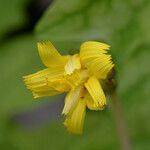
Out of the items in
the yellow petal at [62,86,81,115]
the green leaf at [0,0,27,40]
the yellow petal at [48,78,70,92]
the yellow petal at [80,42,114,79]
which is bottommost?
the yellow petal at [62,86,81,115]

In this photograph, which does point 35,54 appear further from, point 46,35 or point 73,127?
point 73,127

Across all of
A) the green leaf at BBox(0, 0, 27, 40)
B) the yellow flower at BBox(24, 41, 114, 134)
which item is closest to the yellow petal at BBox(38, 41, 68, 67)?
the yellow flower at BBox(24, 41, 114, 134)

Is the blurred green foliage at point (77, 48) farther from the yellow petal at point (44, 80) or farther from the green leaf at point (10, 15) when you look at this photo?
the yellow petal at point (44, 80)

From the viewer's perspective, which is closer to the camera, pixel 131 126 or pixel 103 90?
pixel 103 90

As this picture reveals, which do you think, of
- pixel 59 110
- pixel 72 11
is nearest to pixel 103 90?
pixel 72 11

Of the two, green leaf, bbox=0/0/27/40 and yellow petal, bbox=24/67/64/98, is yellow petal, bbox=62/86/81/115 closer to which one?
yellow petal, bbox=24/67/64/98

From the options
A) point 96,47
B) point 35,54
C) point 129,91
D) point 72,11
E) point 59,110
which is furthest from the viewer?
point 59,110

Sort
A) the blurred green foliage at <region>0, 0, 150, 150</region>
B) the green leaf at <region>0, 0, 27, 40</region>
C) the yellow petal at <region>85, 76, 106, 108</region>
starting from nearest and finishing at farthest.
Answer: the yellow petal at <region>85, 76, 106, 108</region> < the blurred green foliage at <region>0, 0, 150, 150</region> < the green leaf at <region>0, 0, 27, 40</region>

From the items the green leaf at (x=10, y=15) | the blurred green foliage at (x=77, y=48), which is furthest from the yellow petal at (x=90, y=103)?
the green leaf at (x=10, y=15)
